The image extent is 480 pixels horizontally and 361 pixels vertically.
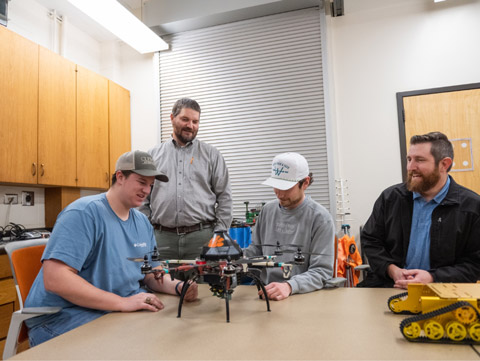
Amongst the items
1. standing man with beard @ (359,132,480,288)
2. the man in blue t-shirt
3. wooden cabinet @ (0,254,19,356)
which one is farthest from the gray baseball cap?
wooden cabinet @ (0,254,19,356)

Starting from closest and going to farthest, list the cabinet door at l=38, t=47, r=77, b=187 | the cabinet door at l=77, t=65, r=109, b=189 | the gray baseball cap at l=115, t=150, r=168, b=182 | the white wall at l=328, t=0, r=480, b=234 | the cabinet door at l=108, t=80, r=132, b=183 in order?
the gray baseball cap at l=115, t=150, r=168, b=182, the cabinet door at l=38, t=47, r=77, b=187, the white wall at l=328, t=0, r=480, b=234, the cabinet door at l=77, t=65, r=109, b=189, the cabinet door at l=108, t=80, r=132, b=183

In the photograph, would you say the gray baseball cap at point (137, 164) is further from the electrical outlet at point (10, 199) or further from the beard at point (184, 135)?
the electrical outlet at point (10, 199)

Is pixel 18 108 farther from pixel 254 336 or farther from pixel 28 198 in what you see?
pixel 254 336

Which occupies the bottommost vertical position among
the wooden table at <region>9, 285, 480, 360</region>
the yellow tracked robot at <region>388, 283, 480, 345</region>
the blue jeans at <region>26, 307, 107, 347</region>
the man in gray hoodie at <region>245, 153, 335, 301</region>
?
the blue jeans at <region>26, 307, 107, 347</region>

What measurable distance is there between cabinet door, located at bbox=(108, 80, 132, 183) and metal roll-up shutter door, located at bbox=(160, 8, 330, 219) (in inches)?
18.0

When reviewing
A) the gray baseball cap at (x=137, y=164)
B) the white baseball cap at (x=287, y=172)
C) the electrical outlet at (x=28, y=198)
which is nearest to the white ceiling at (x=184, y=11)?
the electrical outlet at (x=28, y=198)

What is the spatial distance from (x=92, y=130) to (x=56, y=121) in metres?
0.47

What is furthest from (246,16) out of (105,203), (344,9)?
(105,203)

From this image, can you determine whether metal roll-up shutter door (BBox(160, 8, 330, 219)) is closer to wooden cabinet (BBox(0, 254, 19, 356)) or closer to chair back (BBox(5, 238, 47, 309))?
wooden cabinet (BBox(0, 254, 19, 356))

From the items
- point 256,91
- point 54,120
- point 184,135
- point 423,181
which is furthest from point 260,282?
point 256,91

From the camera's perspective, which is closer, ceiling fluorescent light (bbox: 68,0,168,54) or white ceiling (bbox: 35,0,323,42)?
ceiling fluorescent light (bbox: 68,0,168,54)

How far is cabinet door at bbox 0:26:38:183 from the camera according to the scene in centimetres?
305

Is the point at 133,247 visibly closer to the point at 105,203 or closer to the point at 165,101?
the point at 105,203

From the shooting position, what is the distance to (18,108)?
3.18m
